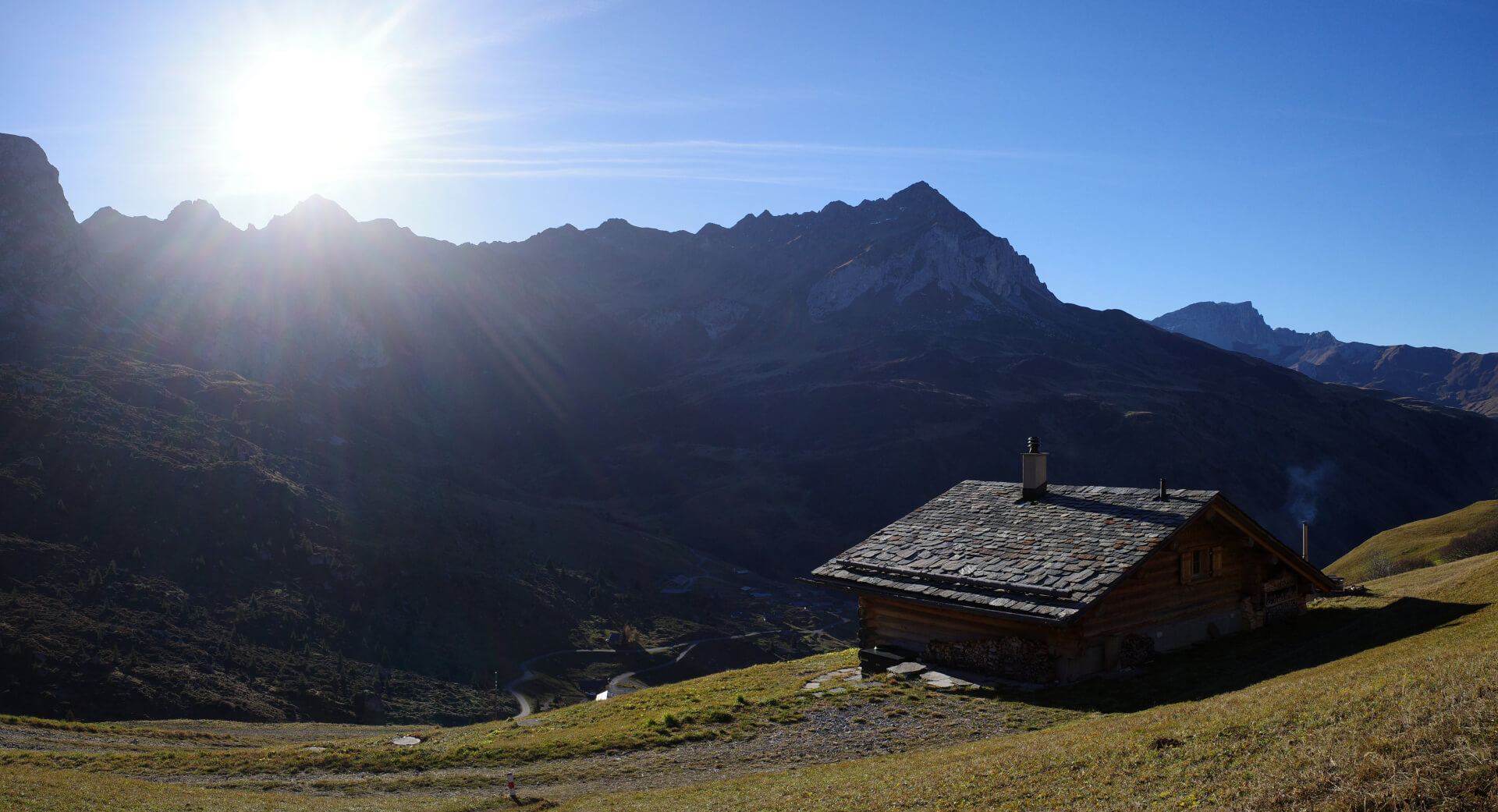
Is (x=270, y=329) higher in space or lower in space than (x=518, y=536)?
higher

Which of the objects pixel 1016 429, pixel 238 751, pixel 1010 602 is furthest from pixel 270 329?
pixel 1010 602

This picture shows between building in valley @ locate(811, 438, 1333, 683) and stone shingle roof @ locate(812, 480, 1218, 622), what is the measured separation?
0.15 ft

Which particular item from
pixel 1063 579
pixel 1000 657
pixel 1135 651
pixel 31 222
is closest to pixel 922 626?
pixel 1000 657

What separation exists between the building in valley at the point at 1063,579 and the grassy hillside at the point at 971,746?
3.39ft

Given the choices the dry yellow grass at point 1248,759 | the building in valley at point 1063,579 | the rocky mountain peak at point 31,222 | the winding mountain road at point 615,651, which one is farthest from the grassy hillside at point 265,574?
the dry yellow grass at point 1248,759

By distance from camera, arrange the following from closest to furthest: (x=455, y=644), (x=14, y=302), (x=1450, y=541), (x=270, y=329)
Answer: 1. (x=1450, y=541)
2. (x=455, y=644)
3. (x=14, y=302)
4. (x=270, y=329)

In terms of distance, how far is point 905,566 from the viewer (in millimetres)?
24391

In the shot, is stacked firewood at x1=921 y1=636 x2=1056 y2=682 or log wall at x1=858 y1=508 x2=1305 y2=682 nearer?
stacked firewood at x1=921 y1=636 x2=1056 y2=682

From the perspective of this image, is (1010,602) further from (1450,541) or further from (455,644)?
(455,644)

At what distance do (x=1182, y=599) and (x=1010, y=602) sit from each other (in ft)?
19.1

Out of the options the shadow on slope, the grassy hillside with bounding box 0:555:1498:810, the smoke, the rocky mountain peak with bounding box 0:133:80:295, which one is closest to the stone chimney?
the shadow on slope

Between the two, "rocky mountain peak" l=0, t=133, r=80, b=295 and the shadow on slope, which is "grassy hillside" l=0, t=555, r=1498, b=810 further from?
"rocky mountain peak" l=0, t=133, r=80, b=295

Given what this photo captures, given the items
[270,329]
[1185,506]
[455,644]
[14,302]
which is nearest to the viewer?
[1185,506]

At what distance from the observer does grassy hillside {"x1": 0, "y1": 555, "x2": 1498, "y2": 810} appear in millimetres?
8211
